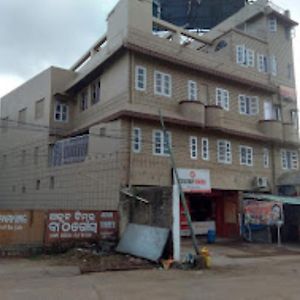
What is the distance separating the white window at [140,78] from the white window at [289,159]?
484 inches

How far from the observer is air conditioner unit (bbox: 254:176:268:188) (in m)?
Answer: 26.0

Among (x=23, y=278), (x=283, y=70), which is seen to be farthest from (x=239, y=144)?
(x=23, y=278)

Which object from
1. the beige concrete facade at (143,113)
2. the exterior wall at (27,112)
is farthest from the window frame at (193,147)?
the exterior wall at (27,112)

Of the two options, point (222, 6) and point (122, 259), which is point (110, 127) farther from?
point (222, 6)

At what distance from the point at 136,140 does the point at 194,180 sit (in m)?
4.28

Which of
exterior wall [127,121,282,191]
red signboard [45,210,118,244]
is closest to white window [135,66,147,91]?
exterior wall [127,121,282,191]

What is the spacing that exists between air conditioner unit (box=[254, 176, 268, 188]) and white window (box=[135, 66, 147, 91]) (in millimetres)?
9926

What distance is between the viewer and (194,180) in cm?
2261

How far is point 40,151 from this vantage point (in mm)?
Answer: 26453

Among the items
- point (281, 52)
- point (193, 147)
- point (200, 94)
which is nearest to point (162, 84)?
point (200, 94)

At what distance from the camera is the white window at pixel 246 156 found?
26.0 meters

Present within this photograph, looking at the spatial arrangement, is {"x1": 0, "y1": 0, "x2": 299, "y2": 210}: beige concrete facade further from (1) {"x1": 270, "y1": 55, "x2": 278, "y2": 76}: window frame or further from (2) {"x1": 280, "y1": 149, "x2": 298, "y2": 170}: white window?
(1) {"x1": 270, "y1": 55, "x2": 278, "y2": 76}: window frame

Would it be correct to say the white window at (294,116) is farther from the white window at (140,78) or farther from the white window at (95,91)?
the white window at (95,91)

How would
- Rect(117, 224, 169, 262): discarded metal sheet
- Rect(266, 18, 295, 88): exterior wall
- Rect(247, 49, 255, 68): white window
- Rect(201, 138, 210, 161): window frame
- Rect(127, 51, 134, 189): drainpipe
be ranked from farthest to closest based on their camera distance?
Rect(266, 18, 295, 88): exterior wall
Rect(247, 49, 255, 68): white window
Rect(201, 138, 210, 161): window frame
Rect(127, 51, 134, 189): drainpipe
Rect(117, 224, 169, 262): discarded metal sheet
